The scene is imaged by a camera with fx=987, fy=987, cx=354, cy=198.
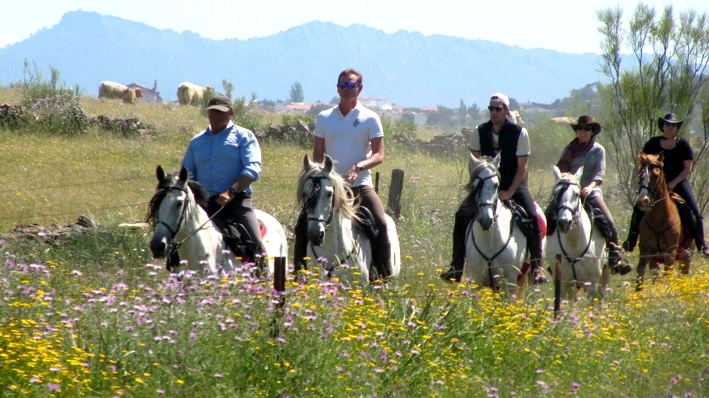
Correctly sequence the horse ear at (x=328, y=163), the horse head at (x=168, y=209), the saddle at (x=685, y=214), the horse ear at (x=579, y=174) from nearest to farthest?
the horse head at (x=168, y=209)
the horse ear at (x=328, y=163)
the horse ear at (x=579, y=174)
the saddle at (x=685, y=214)

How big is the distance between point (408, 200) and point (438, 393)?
427 inches

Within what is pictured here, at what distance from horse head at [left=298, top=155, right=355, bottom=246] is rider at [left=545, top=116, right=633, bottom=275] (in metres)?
3.66

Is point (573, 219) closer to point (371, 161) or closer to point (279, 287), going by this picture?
point (371, 161)

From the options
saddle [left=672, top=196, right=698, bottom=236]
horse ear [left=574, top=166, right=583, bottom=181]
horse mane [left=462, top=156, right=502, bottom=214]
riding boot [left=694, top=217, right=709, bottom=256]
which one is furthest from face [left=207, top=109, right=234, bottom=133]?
riding boot [left=694, top=217, right=709, bottom=256]

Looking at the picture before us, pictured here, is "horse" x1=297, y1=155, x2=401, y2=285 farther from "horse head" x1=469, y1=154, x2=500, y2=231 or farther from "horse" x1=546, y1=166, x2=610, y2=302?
"horse" x1=546, y1=166, x2=610, y2=302

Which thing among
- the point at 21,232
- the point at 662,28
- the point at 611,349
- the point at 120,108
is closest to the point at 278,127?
the point at 120,108

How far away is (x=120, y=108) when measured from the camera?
1398 inches

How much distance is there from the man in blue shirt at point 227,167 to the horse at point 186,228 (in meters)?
0.21

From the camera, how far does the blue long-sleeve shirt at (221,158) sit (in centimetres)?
905

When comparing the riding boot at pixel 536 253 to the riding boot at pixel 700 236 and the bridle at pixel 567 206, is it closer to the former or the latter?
the bridle at pixel 567 206

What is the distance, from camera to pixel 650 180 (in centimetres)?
1198

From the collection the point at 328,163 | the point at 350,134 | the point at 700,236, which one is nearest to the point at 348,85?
the point at 350,134

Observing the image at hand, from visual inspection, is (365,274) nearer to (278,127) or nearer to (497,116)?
(497,116)

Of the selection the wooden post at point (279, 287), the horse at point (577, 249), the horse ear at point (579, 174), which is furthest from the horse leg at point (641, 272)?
the wooden post at point (279, 287)
